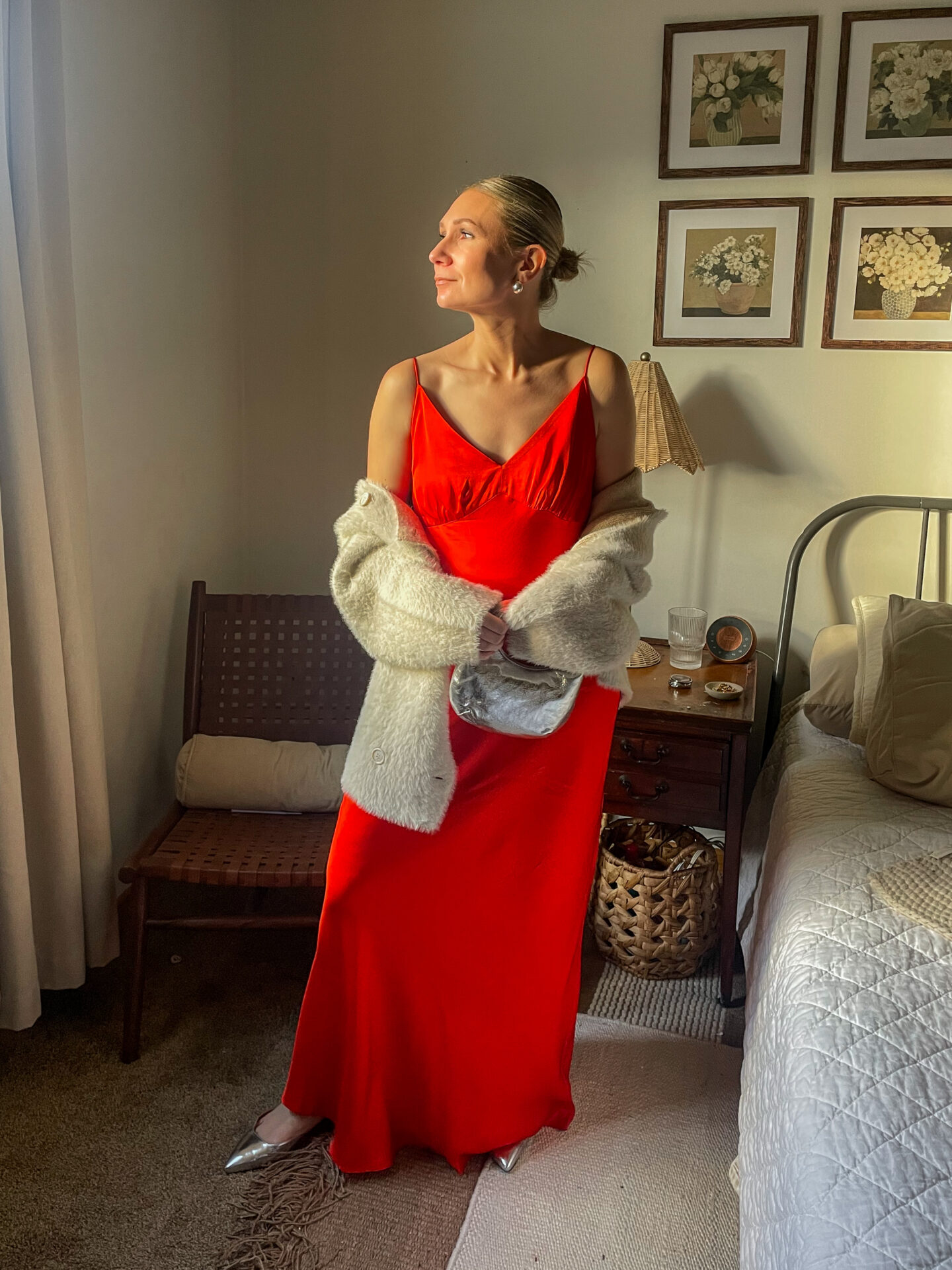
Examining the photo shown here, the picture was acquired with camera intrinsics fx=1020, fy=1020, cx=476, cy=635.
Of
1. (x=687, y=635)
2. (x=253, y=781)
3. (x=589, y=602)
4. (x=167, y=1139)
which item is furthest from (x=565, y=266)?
(x=167, y=1139)

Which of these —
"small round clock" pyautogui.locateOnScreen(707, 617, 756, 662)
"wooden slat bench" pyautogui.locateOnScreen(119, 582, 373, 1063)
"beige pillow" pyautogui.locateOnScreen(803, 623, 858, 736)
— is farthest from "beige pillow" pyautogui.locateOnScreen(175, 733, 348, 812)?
"beige pillow" pyautogui.locateOnScreen(803, 623, 858, 736)

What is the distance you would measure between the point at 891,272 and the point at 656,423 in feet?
2.18

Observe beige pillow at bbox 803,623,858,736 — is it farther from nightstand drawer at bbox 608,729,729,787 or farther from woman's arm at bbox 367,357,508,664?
woman's arm at bbox 367,357,508,664

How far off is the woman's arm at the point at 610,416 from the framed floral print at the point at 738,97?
106 cm

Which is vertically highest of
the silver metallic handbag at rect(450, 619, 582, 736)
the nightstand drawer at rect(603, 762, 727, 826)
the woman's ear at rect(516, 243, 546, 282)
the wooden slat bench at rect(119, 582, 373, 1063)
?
the woman's ear at rect(516, 243, 546, 282)

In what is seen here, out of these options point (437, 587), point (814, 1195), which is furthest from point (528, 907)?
point (814, 1195)

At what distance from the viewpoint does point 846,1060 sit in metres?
1.21

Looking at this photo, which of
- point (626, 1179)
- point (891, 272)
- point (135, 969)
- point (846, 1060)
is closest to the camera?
point (846, 1060)

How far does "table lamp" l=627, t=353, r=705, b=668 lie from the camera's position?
7.54ft

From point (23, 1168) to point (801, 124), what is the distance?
8.65ft

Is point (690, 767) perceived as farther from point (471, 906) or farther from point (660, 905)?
point (471, 906)

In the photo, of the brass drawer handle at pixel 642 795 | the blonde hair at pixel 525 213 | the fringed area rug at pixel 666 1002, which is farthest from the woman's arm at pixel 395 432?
the fringed area rug at pixel 666 1002

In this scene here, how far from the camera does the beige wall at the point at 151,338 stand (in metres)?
2.08

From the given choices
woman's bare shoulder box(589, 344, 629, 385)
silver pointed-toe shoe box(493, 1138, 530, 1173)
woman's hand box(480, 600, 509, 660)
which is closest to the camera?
woman's hand box(480, 600, 509, 660)
